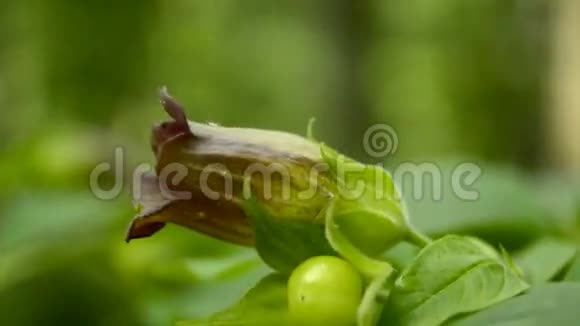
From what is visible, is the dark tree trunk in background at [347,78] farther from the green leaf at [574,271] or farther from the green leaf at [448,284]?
the green leaf at [448,284]

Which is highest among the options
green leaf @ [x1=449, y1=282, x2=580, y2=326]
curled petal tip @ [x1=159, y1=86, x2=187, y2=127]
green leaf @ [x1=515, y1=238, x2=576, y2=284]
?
curled petal tip @ [x1=159, y1=86, x2=187, y2=127]

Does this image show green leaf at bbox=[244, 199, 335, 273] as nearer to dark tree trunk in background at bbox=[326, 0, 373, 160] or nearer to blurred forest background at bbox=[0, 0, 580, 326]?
blurred forest background at bbox=[0, 0, 580, 326]

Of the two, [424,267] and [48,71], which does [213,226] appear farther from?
[48,71]

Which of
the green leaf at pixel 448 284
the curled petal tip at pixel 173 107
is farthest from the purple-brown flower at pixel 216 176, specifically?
the green leaf at pixel 448 284

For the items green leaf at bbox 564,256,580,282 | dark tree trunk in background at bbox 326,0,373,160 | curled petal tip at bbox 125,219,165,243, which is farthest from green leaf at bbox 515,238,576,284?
dark tree trunk in background at bbox 326,0,373,160

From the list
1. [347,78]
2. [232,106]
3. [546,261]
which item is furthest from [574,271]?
[232,106]

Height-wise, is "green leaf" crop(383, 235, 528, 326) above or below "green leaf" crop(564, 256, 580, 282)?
above
